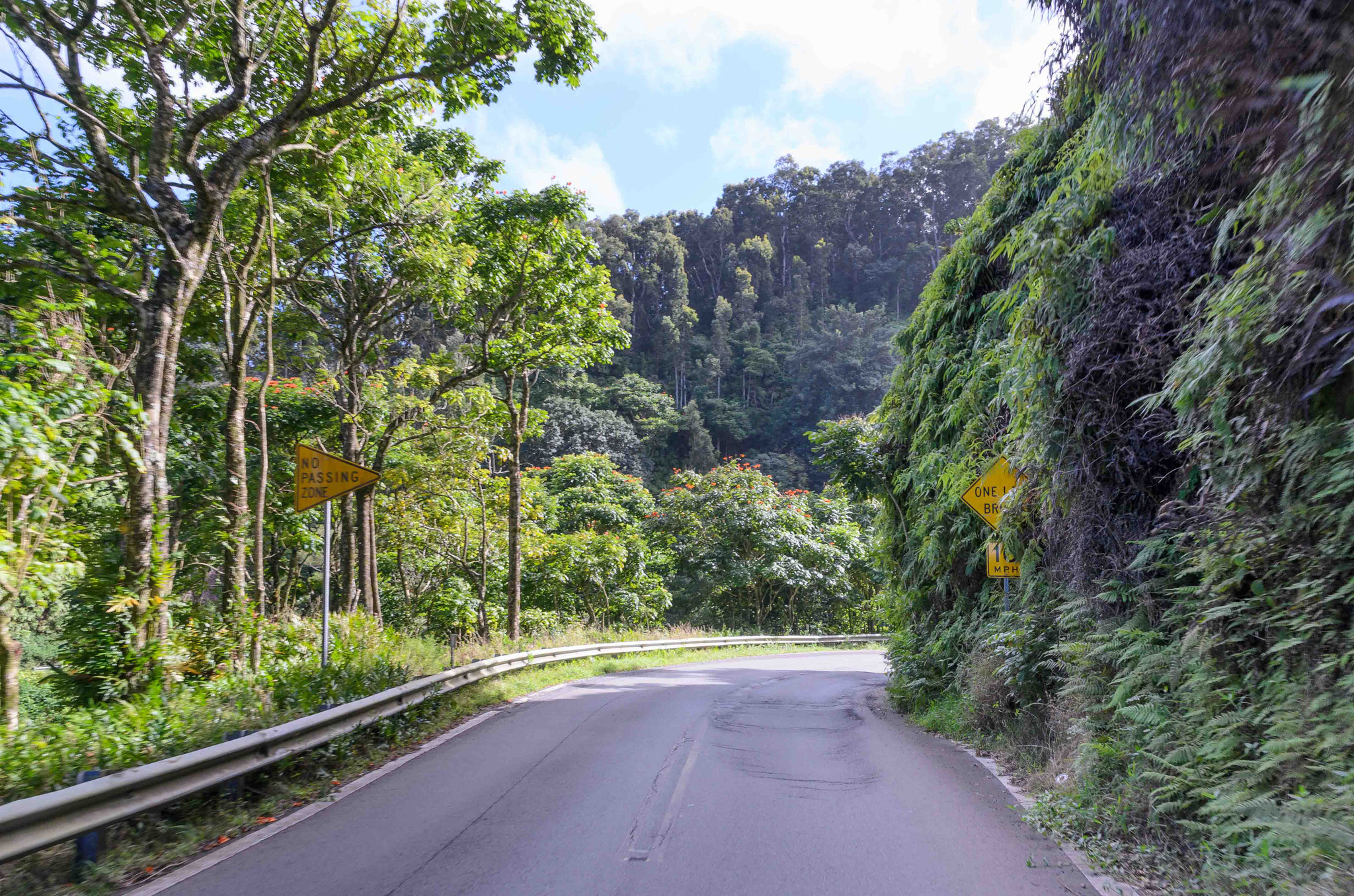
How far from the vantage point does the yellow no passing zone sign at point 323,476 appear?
9.37m

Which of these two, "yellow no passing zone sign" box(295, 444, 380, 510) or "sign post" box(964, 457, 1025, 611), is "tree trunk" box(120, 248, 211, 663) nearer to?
"yellow no passing zone sign" box(295, 444, 380, 510)

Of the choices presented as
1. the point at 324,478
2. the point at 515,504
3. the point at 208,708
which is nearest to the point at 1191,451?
the point at 208,708

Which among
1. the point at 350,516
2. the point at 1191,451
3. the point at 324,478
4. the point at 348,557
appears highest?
the point at 350,516

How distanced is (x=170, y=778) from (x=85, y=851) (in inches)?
25.0

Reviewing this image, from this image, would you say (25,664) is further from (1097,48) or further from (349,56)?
(1097,48)

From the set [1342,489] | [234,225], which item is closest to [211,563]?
[234,225]

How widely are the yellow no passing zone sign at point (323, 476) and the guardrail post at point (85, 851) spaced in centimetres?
477

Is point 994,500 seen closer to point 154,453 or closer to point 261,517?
point 261,517

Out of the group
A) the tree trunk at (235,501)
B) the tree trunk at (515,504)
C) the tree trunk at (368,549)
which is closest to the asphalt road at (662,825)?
the tree trunk at (235,501)

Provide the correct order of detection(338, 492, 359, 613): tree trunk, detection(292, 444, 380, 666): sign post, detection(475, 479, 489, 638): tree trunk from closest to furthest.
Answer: detection(292, 444, 380, 666): sign post, detection(338, 492, 359, 613): tree trunk, detection(475, 479, 489, 638): tree trunk

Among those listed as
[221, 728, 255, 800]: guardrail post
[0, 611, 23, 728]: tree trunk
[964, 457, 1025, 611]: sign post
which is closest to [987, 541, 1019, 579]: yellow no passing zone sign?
[964, 457, 1025, 611]: sign post

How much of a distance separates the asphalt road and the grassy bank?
0.36 metres

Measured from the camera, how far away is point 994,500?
406 inches

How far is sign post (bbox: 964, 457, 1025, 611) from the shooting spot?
10219mm
